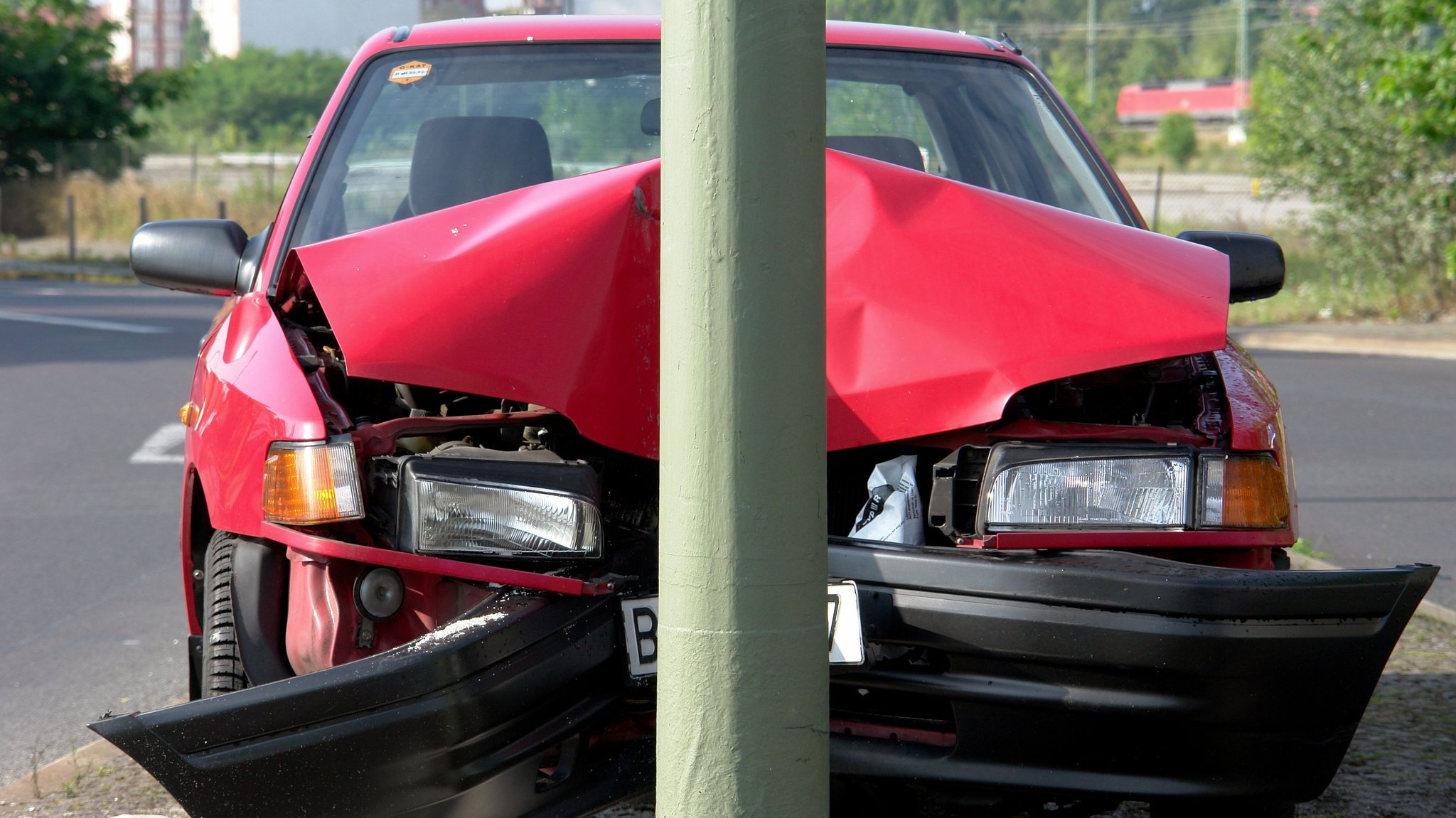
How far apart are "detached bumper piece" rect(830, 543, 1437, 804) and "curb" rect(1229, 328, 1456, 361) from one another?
1251 cm

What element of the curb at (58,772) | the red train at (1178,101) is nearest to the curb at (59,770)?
the curb at (58,772)

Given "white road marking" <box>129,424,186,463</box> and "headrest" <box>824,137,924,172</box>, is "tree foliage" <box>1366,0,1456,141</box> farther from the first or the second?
"white road marking" <box>129,424,186,463</box>

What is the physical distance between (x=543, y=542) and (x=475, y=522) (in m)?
0.12

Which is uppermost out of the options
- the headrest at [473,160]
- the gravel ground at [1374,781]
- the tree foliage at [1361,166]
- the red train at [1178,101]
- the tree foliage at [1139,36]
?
the tree foliage at [1139,36]

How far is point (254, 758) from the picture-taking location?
2.02 m

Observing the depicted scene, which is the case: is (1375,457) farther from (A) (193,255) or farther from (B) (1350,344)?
(A) (193,255)

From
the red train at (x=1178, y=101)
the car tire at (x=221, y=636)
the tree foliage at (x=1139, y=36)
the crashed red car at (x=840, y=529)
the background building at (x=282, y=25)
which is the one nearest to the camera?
the crashed red car at (x=840, y=529)

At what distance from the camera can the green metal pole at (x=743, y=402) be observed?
1.79 meters

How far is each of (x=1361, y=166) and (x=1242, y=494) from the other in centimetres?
1607

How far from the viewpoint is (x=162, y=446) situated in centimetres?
824

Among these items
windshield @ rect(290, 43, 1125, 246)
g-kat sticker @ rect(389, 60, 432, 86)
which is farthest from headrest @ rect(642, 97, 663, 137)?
g-kat sticker @ rect(389, 60, 432, 86)

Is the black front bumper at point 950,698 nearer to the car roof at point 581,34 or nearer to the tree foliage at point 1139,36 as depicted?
the car roof at point 581,34

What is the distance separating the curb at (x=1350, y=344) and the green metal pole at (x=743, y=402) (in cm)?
1310

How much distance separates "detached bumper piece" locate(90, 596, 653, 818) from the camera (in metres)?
2.01
